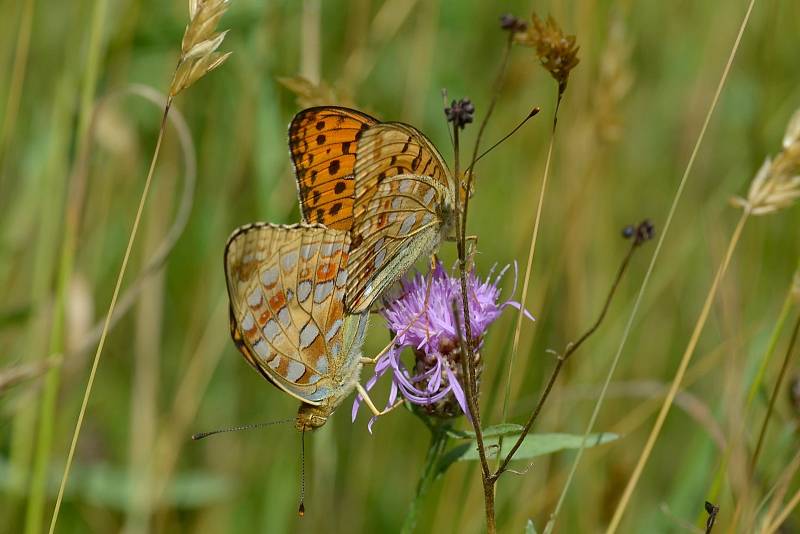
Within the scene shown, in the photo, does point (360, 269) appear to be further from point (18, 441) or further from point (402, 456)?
point (402, 456)

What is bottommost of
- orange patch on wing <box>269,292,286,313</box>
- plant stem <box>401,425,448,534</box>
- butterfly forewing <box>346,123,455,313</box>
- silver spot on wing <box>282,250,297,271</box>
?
plant stem <box>401,425,448,534</box>

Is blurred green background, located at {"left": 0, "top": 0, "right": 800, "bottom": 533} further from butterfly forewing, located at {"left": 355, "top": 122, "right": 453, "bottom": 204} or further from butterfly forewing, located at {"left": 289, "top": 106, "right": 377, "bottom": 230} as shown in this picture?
butterfly forewing, located at {"left": 355, "top": 122, "right": 453, "bottom": 204}

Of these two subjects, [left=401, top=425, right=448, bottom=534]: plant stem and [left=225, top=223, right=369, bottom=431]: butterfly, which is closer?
[left=401, top=425, right=448, bottom=534]: plant stem

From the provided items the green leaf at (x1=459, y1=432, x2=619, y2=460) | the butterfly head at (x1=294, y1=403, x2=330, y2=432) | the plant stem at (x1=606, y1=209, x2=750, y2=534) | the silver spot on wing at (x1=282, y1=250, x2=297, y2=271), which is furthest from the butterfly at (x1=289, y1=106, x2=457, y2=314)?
the plant stem at (x1=606, y1=209, x2=750, y2=534)

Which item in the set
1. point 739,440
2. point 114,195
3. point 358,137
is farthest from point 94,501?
point 739,440

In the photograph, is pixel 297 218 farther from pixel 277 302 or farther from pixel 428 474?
pixel 428 474

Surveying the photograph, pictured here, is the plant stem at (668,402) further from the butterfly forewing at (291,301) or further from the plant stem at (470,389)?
the butterfly forewing at (291,301)

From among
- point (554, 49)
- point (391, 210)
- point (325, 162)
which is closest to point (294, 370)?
point (391, 210)
